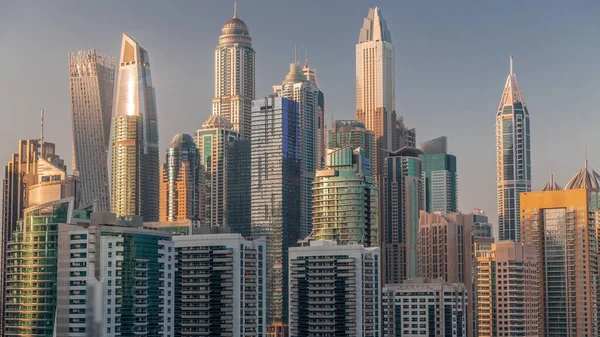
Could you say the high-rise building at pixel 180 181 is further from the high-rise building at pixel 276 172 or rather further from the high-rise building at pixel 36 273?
the high-rise building at pixel 36 273

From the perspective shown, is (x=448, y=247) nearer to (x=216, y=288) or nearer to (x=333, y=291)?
(x=333, y=291)

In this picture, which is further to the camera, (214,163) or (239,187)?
(214,163)

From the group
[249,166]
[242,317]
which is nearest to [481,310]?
[242,317]

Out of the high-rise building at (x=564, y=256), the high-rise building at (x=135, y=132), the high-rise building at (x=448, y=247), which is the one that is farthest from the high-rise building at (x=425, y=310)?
the high-rise building at (x=135, y=132)

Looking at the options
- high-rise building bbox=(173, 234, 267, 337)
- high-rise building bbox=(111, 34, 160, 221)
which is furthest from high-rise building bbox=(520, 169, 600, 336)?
high-rise building bbox=(111, 34, 160, 221)

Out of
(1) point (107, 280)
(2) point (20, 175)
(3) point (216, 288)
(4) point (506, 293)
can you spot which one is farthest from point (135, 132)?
(1) point (107, 280)

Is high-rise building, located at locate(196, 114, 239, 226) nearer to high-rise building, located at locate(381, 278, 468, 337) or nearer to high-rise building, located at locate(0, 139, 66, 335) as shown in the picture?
high-rise building, located at locate(0, 139, 66, 335)
